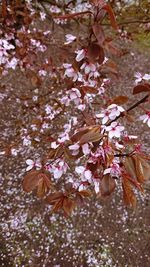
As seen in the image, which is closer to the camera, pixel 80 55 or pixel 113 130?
pixel 113 130

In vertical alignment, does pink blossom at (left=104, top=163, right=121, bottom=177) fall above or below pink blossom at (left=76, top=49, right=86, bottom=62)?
below

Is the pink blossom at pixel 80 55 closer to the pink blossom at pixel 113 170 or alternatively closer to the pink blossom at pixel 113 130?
the pink blossom at pixel 113 130

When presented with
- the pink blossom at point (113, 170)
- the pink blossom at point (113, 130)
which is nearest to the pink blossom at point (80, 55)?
the pink blossom at point (113, 130)

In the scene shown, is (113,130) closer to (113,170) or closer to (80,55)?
(113,170)

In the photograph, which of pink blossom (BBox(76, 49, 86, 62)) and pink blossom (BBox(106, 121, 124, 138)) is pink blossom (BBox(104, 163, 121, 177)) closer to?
pink blossom (BBox(106, 121, 124, 138))

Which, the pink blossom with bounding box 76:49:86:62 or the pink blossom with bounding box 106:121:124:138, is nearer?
the pink blossom with bounding box 106:121:124:138

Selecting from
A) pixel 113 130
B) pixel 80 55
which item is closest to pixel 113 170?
pixel 113 130

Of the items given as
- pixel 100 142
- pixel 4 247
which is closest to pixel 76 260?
pixel 4 247

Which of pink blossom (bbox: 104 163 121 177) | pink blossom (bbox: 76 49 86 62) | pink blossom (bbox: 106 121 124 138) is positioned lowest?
pink blossom (bbox: 104 163 121 177)

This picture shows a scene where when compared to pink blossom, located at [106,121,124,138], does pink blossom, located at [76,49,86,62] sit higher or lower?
higher

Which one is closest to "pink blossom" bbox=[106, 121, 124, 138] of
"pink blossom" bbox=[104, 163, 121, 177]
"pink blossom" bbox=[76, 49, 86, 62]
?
"pink blossom" bbox=[104, 163, 121, 177]

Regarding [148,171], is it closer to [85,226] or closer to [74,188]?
[74,188]
